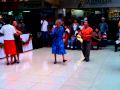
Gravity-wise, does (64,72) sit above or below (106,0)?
below

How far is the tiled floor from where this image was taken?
343 inches

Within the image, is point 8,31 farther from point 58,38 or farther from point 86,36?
point 86,36

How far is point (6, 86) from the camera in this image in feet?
28.7

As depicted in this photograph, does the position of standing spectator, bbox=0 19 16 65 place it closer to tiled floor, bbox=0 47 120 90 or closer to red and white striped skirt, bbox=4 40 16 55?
red and white striped skirt, bbox=4 40 16 55

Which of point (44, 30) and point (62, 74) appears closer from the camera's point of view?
point (62, 74)

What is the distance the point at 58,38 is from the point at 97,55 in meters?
3.22

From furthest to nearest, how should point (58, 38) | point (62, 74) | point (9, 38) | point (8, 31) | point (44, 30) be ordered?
point (44, 30) → point (58, 38) → point (9, 38) → point (8, 31) → point (62, 74)

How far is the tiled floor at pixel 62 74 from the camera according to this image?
8719mm

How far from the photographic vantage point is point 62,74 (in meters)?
10.4

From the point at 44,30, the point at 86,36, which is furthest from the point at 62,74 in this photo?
the point at 44,30

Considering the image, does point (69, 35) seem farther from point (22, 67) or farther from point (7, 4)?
point (22, 67)

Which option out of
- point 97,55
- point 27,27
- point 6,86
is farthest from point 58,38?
point 27,27

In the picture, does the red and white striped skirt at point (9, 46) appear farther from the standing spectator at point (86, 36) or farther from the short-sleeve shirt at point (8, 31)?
the standing spectator at point (86, 36)

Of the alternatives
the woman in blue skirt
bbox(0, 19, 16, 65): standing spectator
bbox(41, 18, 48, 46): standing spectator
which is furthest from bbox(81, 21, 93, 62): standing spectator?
bbox(41, 18, 48, 46): standing spectator
